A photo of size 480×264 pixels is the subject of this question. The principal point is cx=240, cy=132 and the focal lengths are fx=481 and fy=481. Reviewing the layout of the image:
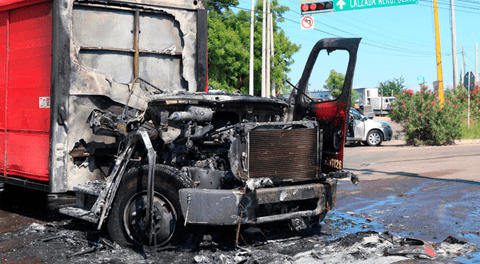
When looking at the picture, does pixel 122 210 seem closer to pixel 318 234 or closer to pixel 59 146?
pixel 59 146

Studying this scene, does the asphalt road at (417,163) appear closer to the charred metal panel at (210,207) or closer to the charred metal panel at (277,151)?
the charred metal panel at (277,151)

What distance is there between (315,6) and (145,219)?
659 inches

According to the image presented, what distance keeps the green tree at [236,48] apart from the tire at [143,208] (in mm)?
24081

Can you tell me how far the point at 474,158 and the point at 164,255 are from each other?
11467 millimetres

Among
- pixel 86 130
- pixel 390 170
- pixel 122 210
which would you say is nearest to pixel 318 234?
pixel 122 210

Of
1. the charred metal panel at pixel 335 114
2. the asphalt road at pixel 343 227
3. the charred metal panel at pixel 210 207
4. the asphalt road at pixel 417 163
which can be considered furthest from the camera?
the asphalt road at pixel 417 163

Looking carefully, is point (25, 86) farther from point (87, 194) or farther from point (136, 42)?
point (87, 194)

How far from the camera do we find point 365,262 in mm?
4535

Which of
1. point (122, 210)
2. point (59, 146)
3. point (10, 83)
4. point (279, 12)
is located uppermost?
point (279, 12)

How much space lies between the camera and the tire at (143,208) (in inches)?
192

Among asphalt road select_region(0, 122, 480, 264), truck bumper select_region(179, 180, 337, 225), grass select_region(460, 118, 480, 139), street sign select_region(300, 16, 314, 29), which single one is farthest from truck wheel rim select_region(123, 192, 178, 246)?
grass select_region(460, 118, 480, 139)

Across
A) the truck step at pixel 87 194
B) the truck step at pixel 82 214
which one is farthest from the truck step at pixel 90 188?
the truck step at pixel 82 214

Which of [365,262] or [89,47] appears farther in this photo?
[89,47]

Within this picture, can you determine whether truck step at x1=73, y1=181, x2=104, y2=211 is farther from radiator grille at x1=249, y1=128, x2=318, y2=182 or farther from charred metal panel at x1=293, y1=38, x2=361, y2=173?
charred metal panel at x1=293, y1=38, x2=361, y2=173
